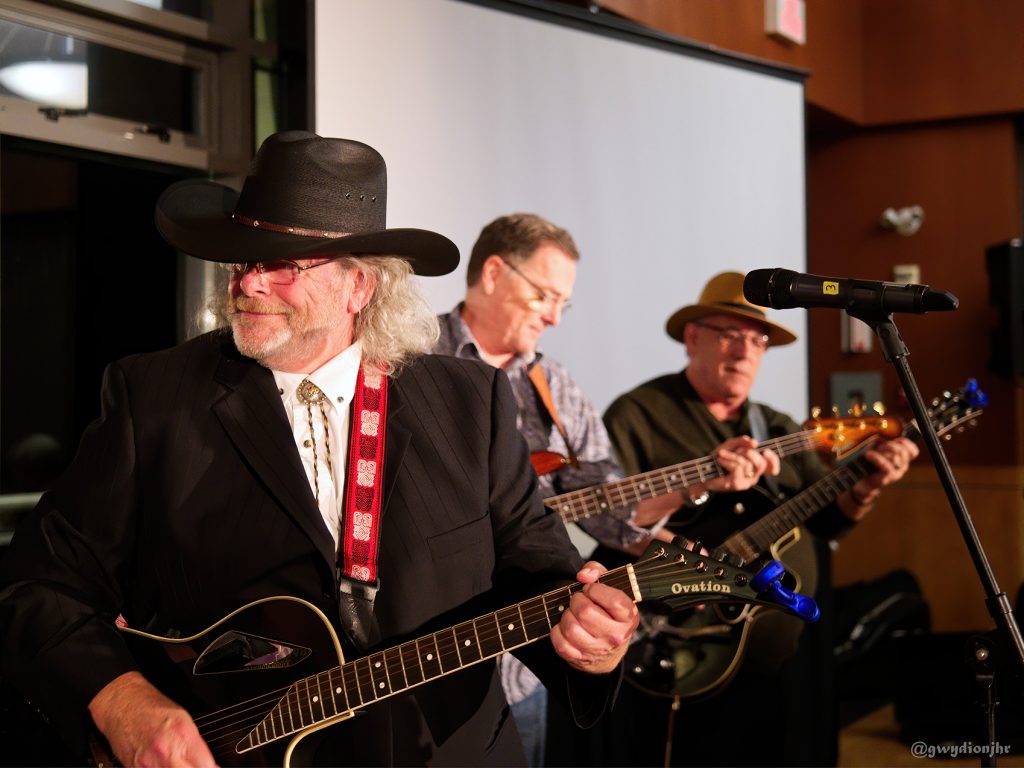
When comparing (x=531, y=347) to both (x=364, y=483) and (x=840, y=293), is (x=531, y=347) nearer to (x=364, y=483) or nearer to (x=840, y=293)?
(x=364, y=483)

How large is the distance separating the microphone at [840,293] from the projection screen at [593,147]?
62.3 inches

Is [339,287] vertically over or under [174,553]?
over

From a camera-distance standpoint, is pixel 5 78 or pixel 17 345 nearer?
pixel 5 78

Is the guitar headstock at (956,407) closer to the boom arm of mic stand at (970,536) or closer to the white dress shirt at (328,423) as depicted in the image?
the boom arm of mic stand at (970,536)

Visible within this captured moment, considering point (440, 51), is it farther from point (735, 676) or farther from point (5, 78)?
point (735, 676)

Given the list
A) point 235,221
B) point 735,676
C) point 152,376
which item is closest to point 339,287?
point 235,221

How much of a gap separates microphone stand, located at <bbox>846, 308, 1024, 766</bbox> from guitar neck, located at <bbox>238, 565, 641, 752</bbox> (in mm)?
638

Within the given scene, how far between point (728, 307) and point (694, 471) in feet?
1.83

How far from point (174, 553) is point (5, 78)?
5.10 ft

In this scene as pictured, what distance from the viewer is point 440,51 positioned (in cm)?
329

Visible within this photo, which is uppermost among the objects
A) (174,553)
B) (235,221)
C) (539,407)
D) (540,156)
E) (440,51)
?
(440,51)

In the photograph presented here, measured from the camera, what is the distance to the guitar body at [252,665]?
5.72 feet

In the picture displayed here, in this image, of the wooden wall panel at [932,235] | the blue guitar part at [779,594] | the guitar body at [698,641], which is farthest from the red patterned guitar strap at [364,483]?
the wooden wall panel at [932,235]

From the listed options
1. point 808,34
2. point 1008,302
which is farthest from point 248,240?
point 1008,302
